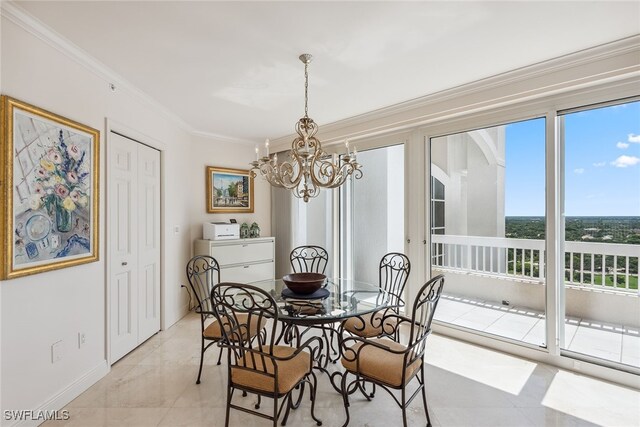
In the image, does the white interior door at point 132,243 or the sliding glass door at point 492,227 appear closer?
the white interior door at point 132,243

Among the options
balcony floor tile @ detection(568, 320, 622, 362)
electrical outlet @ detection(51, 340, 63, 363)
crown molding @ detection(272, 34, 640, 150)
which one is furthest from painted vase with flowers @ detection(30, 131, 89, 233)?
balcony floor tile @ detection(568, 320, 622, 362)

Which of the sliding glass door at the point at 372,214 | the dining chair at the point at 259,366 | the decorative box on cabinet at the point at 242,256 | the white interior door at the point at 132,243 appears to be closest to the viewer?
the dining chair at the point at 259,366

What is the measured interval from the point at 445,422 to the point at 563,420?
784 millimetres

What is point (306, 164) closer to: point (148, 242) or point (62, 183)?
point (62, 183)

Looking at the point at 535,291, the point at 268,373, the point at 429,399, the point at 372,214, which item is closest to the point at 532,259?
the point at 535,291

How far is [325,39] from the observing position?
6.86ft

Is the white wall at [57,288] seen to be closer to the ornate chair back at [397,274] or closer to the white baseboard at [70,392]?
the white baseboard at [70,392]

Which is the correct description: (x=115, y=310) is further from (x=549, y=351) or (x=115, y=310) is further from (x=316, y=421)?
(x=549, y=351)

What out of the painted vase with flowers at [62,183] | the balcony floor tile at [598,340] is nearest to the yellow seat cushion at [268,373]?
the painted vase with flowers at [62,183]

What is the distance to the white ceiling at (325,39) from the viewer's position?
1.80m

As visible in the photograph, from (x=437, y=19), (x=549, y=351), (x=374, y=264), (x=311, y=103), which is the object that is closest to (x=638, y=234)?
(x=549, y=351)

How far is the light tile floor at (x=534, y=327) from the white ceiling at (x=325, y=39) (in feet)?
7.68

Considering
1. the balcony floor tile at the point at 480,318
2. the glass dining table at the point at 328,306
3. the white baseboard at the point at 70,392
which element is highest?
the glass dining table at the point at 328,306

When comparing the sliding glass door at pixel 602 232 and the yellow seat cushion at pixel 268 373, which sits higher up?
the sliding glass door at pixel 602 232
